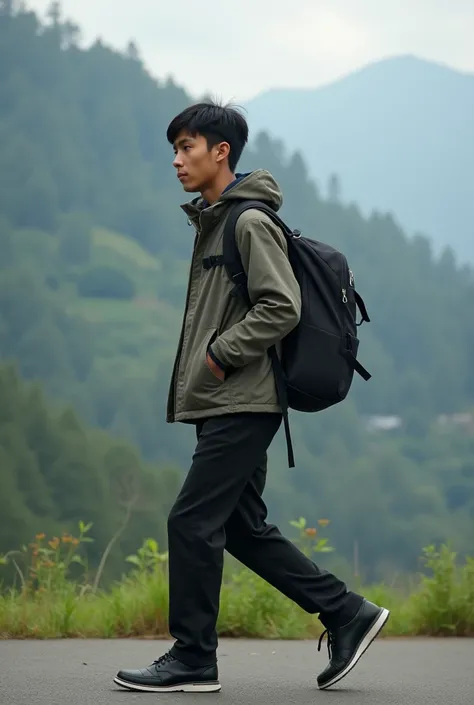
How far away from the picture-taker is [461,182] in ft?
618

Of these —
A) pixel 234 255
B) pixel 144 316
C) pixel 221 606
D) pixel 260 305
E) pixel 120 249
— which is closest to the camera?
pixel 260 305

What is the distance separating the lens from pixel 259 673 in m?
4.31

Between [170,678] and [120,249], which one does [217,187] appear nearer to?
[170,678]

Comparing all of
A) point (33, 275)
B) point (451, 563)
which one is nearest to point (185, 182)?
point (451, 563)

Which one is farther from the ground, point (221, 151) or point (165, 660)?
point (221, 151)

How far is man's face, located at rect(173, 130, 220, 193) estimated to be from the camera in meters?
3.99

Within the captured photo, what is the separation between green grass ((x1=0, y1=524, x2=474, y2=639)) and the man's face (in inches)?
81.8

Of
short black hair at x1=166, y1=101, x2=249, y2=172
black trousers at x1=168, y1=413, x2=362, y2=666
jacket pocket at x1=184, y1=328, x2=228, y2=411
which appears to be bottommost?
black trousers at x1=168, y1=413, x2=362, y2=666

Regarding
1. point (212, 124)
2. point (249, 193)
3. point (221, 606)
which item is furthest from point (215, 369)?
point (221, 606)

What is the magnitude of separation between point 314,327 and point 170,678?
43.4 inches

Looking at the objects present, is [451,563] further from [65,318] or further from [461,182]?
[461,182]

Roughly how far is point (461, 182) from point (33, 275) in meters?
99.0

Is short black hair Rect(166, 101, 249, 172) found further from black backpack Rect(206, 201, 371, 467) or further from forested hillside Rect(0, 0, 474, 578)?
forested hillside Rect(0, 0, 474, 578)

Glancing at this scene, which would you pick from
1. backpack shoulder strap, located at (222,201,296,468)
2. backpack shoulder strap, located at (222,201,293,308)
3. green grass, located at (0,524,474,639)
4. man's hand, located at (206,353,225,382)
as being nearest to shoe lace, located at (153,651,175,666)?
backpack shoulder strap, located at (222,201,296,468)
